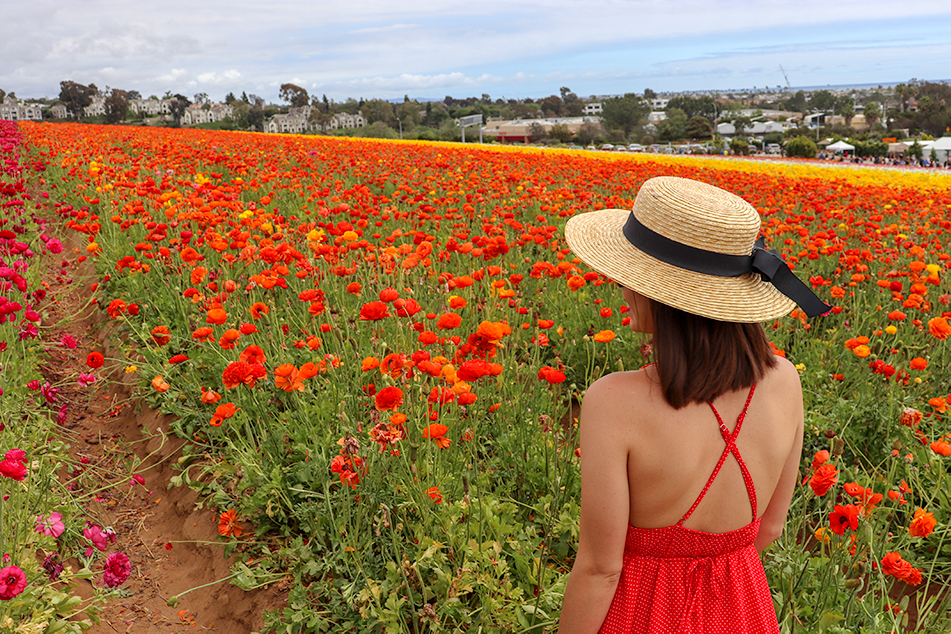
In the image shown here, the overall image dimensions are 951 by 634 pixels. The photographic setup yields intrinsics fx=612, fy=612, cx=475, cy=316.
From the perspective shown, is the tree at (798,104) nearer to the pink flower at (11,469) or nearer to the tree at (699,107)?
the tree at (699,107)

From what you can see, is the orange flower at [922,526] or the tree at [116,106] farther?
the tree at [116,106]

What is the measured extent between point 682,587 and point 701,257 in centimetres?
82

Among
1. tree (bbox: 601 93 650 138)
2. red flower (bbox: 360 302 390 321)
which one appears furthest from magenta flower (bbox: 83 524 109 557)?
tree (bbox: 601 93 650 138)

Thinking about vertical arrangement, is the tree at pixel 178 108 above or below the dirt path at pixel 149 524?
above

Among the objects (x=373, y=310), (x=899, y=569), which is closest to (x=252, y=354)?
(x=373, y=310)

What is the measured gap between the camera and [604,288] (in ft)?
16.5

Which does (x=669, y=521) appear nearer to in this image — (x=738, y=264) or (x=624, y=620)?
(x=624, y=620)

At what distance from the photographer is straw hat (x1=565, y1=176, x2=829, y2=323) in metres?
1.38

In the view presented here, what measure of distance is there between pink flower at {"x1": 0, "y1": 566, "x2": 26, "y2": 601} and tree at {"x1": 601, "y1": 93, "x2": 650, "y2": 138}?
87.8 metres

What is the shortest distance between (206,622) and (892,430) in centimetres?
377

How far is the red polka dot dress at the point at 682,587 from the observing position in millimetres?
1522

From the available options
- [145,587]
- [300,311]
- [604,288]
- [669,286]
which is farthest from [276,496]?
[604,288]

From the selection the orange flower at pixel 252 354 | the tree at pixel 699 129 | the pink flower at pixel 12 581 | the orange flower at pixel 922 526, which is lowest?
the orange flower at pixel 922 526

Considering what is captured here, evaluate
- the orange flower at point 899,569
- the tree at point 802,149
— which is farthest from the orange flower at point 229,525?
the tree at point 802,149
